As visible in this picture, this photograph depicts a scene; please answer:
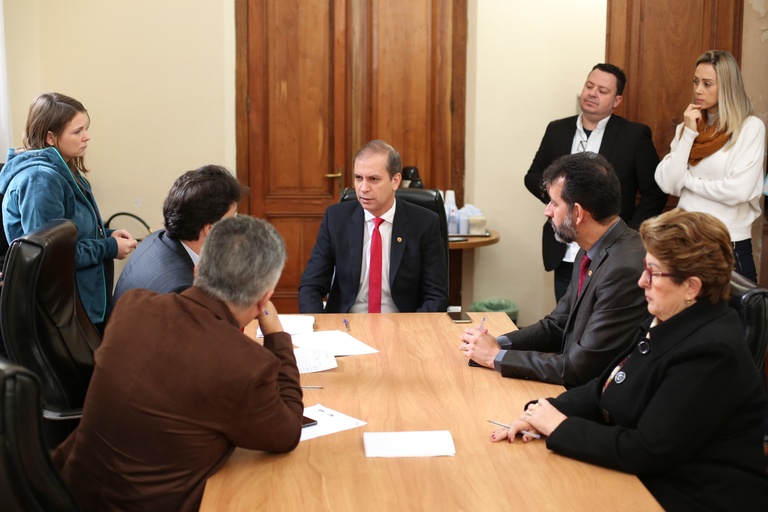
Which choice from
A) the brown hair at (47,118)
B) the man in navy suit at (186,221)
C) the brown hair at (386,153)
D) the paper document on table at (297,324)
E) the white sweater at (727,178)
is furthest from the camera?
the white sweater at (727,178)

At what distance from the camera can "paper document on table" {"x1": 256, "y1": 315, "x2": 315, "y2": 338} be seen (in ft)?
10.5

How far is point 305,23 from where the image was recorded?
595cm

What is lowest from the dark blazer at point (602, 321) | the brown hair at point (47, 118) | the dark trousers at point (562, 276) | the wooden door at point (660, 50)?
the dark trousers at point (562, 276)

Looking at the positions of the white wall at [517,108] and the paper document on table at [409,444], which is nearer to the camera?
the paper document on table at [409,444]

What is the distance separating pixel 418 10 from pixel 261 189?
160cm

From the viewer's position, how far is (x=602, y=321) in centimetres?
256

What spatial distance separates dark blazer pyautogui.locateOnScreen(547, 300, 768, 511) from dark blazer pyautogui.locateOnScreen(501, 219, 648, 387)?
1.60ft

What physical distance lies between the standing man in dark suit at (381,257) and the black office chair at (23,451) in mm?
2226

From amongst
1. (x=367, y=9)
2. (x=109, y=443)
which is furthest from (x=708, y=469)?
(x=367, y=9)

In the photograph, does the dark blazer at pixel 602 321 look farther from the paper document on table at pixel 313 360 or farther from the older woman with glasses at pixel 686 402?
the paper document on table at pixel 313 360

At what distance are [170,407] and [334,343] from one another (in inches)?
48.6

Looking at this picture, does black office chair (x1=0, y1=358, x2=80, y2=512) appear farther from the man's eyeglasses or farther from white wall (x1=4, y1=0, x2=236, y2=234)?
white wall (x1=4, y1=0, x2=236, y2=234)

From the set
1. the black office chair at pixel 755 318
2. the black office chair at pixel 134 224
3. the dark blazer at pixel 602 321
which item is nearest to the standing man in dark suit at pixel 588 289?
the dark blazer at pixel 602 321

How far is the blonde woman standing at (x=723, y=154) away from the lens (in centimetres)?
429
